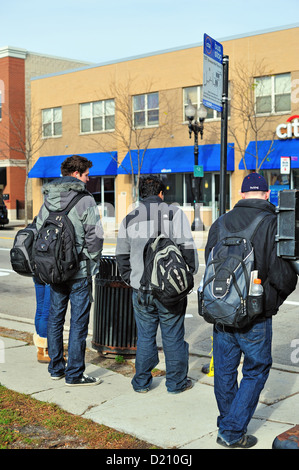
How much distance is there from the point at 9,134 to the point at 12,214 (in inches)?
201

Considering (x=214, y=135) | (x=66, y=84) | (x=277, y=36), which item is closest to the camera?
(x=277, y=36)

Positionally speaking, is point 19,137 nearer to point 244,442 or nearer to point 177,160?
point 177,160

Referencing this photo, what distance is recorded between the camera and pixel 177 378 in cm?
516

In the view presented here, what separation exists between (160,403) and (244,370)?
1.13 meters

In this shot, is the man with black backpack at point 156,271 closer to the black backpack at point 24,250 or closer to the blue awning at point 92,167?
the black backpack at point 24,250

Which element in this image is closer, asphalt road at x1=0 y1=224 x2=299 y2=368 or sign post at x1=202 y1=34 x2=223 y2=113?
sign post at x1=202 y1=34 x2=223 y2=113

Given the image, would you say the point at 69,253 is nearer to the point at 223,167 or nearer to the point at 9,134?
the point at 223,167

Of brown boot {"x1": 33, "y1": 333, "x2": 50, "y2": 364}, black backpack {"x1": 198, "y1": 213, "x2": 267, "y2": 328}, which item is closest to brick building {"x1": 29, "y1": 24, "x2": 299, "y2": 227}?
brown boot {"x1": 33, "y1": 333, "x2": 50, "y2": 364}

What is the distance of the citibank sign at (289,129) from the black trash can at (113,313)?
60.0 feet

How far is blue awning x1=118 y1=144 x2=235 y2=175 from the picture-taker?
25.0 m

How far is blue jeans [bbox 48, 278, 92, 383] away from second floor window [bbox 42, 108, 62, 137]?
28195 mm

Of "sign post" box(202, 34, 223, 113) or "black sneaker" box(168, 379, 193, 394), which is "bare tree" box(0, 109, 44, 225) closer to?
"sign post" box(202, 34, 223, 113)

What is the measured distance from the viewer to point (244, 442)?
4031 mm

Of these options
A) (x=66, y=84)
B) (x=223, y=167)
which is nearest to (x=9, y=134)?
(x=66, y=84)
